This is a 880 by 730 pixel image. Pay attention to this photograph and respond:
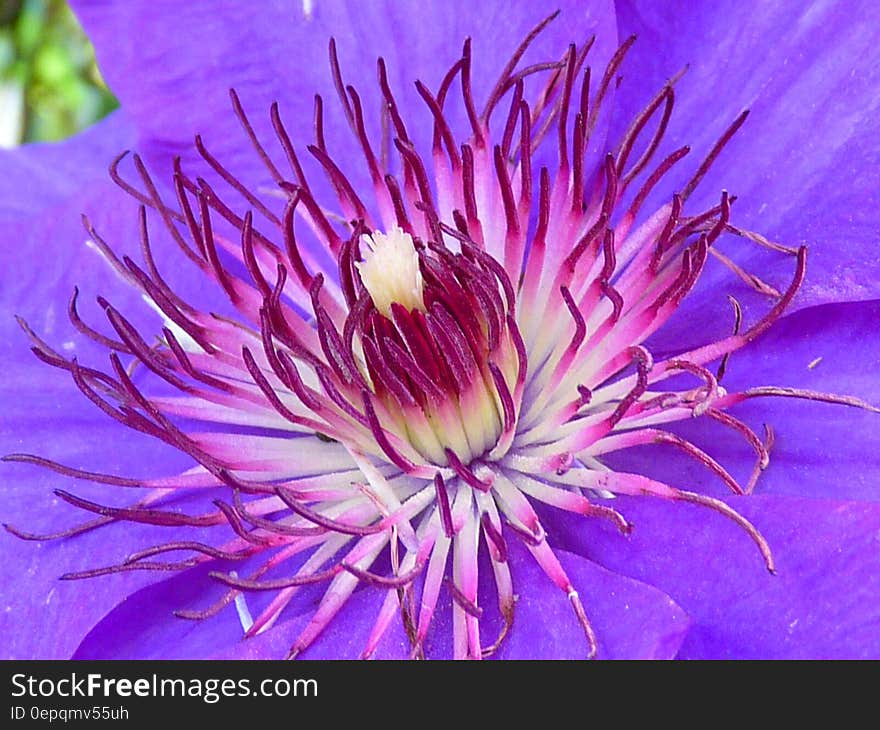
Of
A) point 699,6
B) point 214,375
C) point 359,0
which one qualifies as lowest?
point 214,375

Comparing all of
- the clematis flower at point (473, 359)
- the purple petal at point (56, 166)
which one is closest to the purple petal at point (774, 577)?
the clematis flower at point (473, 359)

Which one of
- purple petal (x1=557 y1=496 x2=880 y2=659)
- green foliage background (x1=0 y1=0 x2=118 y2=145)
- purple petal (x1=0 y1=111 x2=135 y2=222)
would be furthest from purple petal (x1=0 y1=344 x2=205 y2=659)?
green foliage background (x1=0 y1=0 x2=118 y2=145)

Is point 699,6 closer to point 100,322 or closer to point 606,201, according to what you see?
point 606,201

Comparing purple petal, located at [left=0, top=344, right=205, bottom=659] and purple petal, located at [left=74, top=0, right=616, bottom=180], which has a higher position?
purple petal, located at [left=74, top=0, right=616, bottom=180]

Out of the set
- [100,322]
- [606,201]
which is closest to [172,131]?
[100,322]

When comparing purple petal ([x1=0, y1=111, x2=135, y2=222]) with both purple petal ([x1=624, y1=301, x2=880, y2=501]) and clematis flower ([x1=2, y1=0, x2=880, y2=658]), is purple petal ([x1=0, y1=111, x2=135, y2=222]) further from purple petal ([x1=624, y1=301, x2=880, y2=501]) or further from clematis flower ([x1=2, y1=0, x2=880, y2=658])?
purple petal ([x1=624, y1=301, x2=880, y2=501])

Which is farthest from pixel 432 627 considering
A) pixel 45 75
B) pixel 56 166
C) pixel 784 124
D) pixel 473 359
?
pixel 45 75
